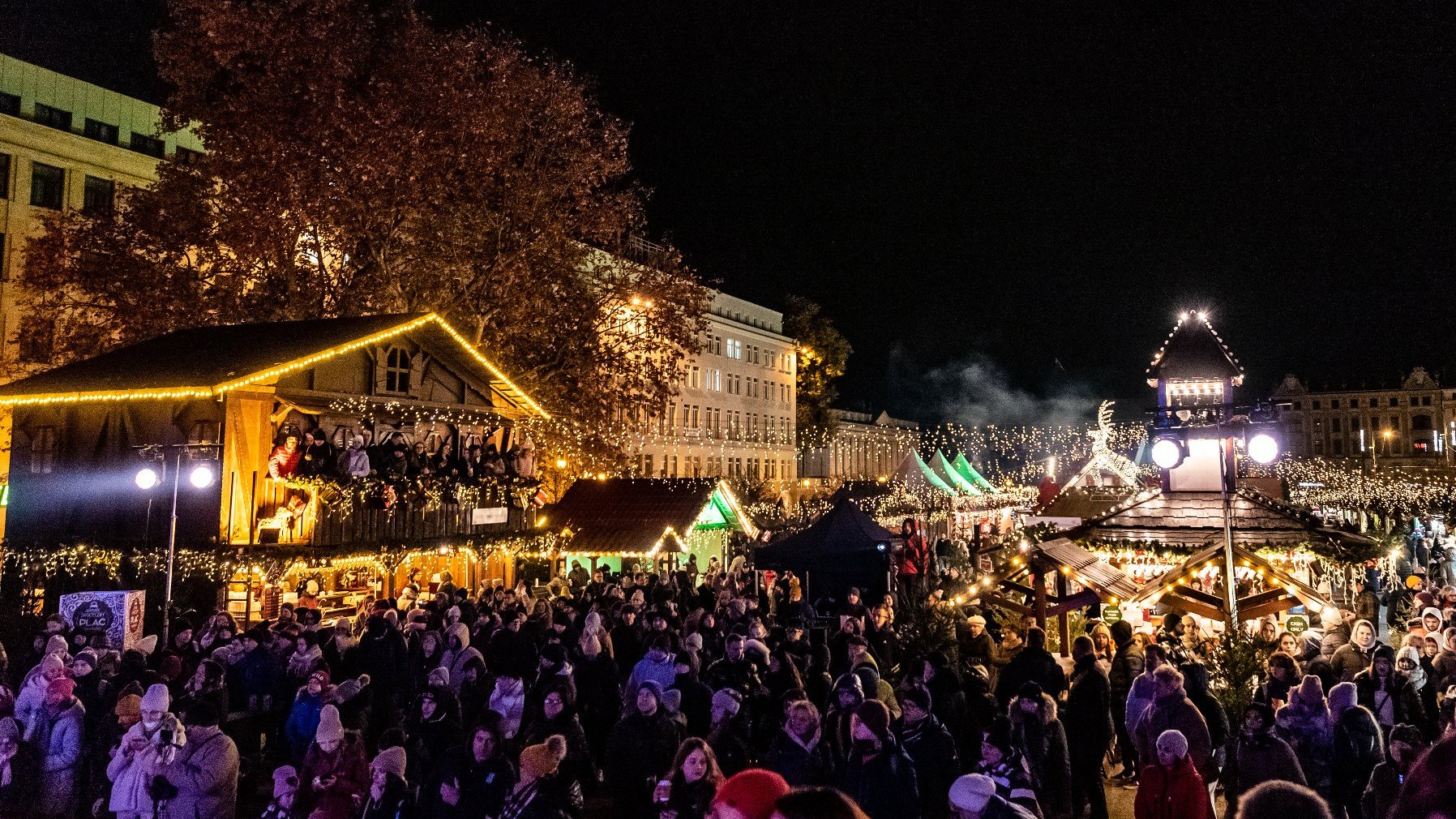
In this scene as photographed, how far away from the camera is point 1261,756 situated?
590 centimetres

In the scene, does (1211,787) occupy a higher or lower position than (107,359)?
lower

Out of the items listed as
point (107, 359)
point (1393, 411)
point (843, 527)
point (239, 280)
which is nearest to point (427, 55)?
point (239, 280)

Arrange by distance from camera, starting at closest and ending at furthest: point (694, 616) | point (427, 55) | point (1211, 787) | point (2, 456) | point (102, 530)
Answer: point (1211, 787), point (694, 616), point (102, 530), point (427, 55), point (2, 456)

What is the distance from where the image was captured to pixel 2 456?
82.4 feet

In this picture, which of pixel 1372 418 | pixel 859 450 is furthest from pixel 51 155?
pixel 1372 418

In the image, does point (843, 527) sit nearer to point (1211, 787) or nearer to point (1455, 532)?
point (1211, 787)

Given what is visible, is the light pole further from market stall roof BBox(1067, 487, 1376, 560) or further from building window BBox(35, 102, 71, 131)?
building window BBox(35, 102, 71, 131)

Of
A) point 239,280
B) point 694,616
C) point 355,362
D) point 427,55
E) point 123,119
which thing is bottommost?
point 694,616

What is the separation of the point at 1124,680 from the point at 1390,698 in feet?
6.86

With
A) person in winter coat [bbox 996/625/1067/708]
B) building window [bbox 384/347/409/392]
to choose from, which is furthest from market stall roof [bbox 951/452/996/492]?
person in winter coat [bbox 996/625/1067/708]

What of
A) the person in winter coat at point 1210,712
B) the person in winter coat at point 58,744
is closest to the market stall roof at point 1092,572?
the person in winter coat at point 1210,712

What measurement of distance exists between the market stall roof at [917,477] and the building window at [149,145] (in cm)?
3238

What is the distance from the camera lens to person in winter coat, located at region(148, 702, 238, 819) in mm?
5898

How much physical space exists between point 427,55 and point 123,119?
20.1 m
